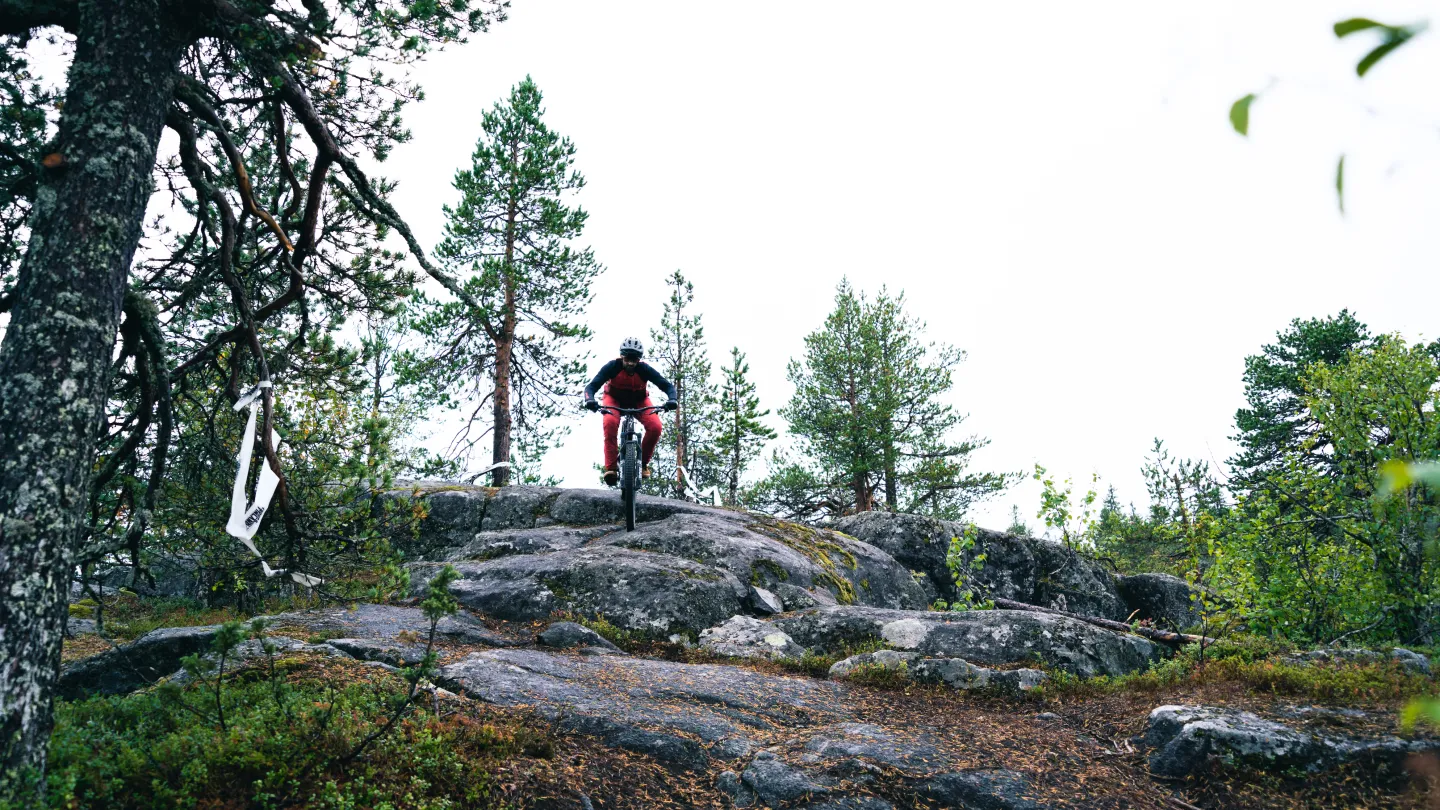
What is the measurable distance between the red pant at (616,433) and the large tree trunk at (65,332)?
713 cm

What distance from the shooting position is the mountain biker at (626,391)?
35.9 ft

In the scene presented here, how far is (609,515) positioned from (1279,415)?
76.6 feet

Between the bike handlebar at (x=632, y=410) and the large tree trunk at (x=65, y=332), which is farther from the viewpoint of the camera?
the bike handlebar at (x=632, y=410)

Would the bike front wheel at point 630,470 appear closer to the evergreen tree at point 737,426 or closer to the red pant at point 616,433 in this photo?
the red pant at point 616,433

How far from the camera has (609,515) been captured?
13.5 m

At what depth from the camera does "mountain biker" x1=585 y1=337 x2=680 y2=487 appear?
10.9 m

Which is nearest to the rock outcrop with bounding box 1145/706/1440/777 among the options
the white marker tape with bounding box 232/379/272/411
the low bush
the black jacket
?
the low bush

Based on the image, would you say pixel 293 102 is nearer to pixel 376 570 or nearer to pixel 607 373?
pixel 376 570

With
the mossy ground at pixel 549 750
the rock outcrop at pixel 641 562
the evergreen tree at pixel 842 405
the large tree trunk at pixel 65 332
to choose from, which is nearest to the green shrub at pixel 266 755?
the mossy ground at pixel 549 750

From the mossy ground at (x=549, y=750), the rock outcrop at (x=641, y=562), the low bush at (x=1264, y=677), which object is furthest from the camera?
the rock outcrop at (x=641, y=562)

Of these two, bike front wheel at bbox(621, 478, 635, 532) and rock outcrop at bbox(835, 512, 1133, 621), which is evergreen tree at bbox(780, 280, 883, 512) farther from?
bike front wheel at bbox(621, 478, 635, 532)

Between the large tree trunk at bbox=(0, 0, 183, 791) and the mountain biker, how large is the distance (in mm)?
6936

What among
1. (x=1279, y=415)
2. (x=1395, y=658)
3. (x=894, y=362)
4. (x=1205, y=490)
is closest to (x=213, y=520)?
(x=1395, y=658)

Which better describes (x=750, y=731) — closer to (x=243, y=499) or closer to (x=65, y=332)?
(x=243, y=499)
